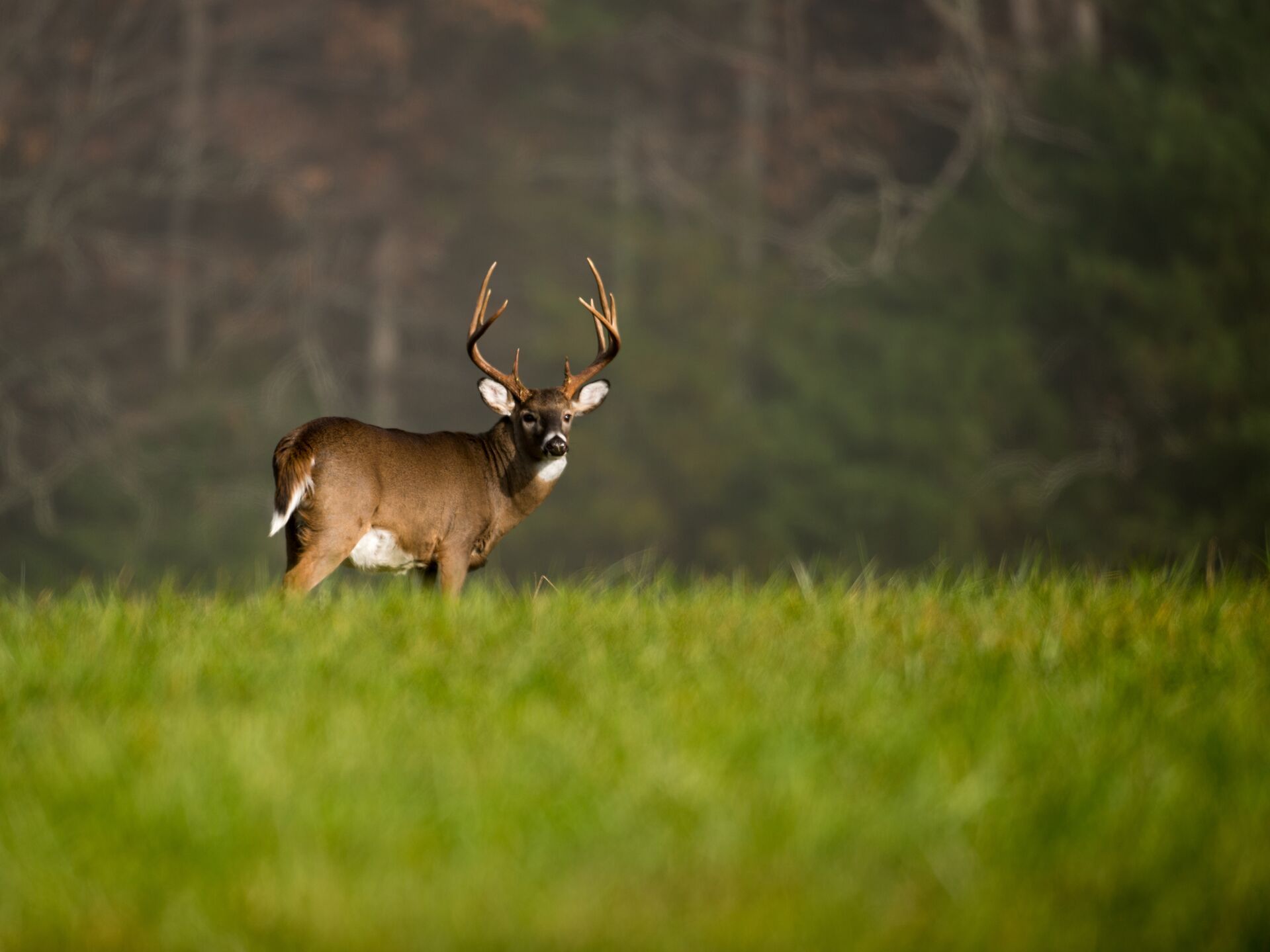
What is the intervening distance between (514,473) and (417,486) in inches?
22.4

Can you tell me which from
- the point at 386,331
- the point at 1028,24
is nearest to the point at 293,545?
the point at 386,331

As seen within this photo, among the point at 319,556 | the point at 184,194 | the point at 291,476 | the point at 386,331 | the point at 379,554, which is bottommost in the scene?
the point at 319,556

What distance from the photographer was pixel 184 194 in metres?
22.6

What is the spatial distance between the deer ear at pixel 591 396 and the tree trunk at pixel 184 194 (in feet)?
56.3

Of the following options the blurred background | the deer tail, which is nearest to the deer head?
the deer tail

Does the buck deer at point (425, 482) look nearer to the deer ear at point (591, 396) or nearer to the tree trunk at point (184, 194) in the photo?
the deer ear at point (591, 396)

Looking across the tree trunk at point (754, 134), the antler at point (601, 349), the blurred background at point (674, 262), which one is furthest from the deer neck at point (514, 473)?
the tree trunk at point (754, 134)

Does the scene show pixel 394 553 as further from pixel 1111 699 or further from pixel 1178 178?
pixel 1178 178

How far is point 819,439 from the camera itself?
21.1 m

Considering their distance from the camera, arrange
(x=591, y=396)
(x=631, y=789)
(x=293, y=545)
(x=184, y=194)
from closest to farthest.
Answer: (x=631, y=789)
(x=293, y=545)
(x=591, y=396)
(x=184, y=194)

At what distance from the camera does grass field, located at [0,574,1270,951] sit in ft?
8.14

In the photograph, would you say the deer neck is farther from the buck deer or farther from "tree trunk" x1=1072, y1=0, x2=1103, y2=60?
"tree trunk" x1=1072, y1=0, x2=1103, y2=60

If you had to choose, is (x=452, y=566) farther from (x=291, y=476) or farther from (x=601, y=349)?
(x=601, y=349)

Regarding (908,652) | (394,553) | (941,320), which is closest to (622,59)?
(941,320)
